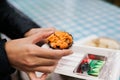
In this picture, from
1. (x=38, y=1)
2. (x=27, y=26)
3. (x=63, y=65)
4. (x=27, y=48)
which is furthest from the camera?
(x=38, y=1)

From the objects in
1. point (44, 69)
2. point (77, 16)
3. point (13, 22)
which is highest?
point (77, 16)

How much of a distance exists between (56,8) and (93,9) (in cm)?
30

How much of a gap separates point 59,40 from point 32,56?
12 cm

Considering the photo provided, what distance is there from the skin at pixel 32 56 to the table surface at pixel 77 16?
65 cm

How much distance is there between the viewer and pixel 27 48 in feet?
1.72

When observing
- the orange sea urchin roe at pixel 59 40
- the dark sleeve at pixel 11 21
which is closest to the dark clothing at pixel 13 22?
the dark sleeve at pixel 11 21

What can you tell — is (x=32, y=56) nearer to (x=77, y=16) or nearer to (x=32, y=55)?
(x=32, y=55)

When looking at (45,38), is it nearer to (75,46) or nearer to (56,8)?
(75,46)

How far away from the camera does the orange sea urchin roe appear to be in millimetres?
595

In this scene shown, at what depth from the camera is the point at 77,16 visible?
1549 mm

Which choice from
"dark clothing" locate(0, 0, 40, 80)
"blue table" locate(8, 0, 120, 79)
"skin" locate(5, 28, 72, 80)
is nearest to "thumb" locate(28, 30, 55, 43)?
"skin" locate(5, 28, 72, 80)

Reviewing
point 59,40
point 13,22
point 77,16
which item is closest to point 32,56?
point 59,40

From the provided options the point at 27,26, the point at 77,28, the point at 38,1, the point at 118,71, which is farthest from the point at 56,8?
the point at 118,71

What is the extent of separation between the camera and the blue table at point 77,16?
131 centimetres
